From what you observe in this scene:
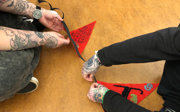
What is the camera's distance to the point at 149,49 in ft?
2.34

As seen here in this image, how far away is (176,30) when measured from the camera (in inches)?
27.0

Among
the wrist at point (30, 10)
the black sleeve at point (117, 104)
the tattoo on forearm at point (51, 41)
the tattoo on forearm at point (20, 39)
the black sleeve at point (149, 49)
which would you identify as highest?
the black sleeve at point (149, 49)

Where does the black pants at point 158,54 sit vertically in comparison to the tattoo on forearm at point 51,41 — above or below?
above

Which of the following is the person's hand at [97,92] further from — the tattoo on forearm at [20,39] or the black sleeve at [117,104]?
the tattoo on forearm at [20,39]

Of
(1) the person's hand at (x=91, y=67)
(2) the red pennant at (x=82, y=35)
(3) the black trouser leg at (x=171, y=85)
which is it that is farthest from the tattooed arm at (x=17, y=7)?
(3) the black trouser leg at (x=171, y=85)

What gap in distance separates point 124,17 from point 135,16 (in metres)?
0.08

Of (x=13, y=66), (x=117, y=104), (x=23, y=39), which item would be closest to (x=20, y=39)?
(x=23, y=39)

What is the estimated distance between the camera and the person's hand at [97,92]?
2.80 ft

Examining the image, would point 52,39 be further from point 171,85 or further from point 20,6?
point 171,85

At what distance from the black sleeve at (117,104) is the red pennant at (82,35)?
355 millimetres

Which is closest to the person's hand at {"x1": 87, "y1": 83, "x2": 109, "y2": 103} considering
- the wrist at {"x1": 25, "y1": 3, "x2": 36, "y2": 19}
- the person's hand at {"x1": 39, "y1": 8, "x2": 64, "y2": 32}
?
the person's hand at {"x1": 39, "y1": 8, "x2": 64, "y2": 32}

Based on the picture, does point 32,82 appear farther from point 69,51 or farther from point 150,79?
point 150,79

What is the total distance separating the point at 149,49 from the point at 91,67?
1.05ft

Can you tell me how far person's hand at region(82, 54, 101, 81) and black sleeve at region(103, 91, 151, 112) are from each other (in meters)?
0.14
